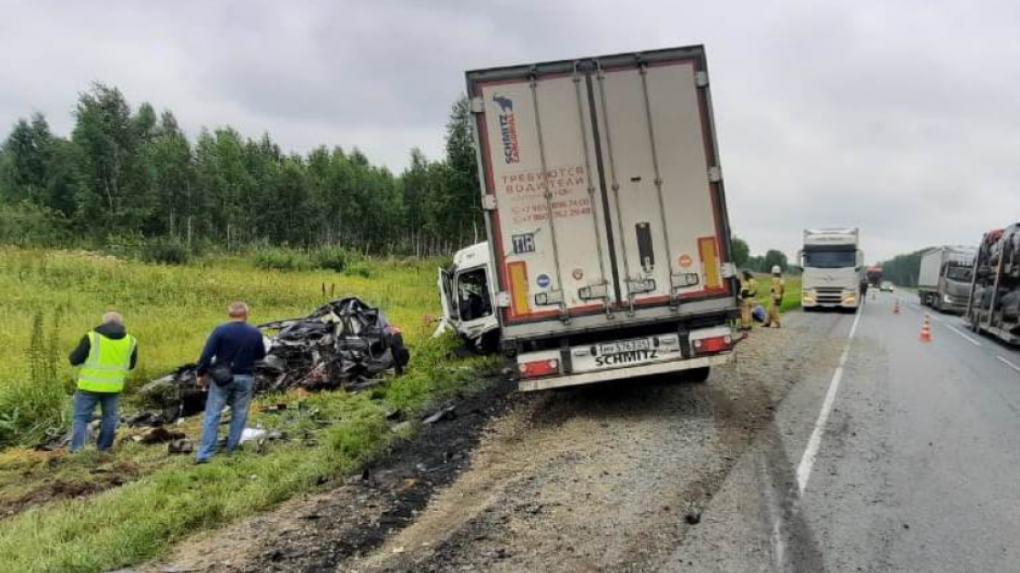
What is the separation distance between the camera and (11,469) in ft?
21.5

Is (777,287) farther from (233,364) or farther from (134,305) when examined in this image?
(134,305)

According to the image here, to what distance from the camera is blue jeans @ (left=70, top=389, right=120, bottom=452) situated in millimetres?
7129

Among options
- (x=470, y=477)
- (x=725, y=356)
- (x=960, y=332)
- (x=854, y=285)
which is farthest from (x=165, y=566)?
(x=854, y=285)

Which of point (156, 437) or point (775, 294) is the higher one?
point (775, 294)

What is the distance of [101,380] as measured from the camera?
7.11m

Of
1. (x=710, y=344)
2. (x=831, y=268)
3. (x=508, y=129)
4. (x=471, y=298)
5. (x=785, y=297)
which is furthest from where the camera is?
(x=785, y=297)

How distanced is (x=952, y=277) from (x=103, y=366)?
32.7 metres

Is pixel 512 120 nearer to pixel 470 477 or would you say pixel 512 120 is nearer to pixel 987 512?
pixel 470 477

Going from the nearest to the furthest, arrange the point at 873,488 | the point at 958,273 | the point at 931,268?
the point at 873,488 → the point at 958,273 → the point at 931,268

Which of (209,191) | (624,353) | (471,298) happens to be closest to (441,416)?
(624,353)

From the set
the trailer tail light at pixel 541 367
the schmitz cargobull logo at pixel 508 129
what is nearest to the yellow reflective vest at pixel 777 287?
the trailer tail light at pixel 541 367

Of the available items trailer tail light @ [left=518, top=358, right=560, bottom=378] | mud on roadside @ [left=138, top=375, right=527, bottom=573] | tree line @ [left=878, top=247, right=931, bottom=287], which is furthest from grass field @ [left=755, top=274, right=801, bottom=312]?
tree line @ [left=878, top=247, right=931, bottom=287]

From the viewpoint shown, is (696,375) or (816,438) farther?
(696,375)

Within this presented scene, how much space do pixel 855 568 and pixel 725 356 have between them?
369 cm
